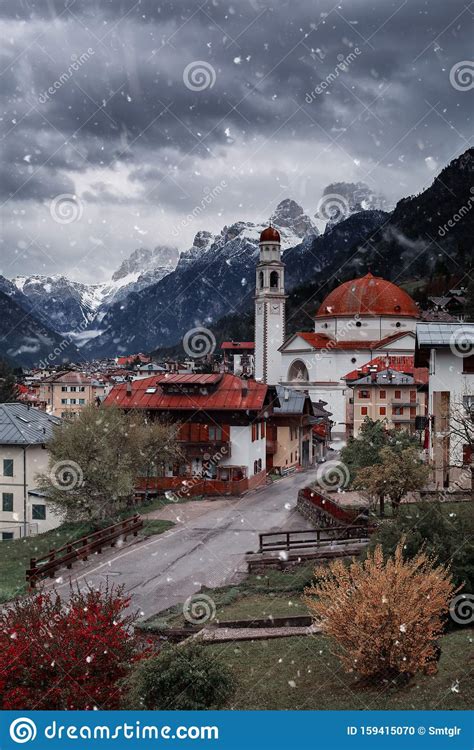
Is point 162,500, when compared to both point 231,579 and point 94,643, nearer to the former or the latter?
point 231,579

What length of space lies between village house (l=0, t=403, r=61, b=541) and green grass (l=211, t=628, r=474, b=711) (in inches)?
1191

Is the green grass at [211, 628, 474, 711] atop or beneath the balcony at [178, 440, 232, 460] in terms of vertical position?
beneath

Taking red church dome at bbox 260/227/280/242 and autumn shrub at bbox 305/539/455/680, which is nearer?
autumn shrub at bbox 305/539/455/680

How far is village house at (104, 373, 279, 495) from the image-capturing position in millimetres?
40156

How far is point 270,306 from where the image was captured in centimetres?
9550

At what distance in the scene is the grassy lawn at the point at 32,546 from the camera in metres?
24.4

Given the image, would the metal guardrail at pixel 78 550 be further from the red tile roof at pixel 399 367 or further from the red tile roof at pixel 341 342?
the red tile roof at pixel 341 342

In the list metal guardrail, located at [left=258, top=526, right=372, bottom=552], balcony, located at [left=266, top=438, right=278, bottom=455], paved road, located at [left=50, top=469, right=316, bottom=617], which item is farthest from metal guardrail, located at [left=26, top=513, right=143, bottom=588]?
balcony, located at [left=266, top=438, right=278, bottom=455]

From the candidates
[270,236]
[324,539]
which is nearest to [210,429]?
[324,539]

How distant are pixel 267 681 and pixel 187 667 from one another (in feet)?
5.60

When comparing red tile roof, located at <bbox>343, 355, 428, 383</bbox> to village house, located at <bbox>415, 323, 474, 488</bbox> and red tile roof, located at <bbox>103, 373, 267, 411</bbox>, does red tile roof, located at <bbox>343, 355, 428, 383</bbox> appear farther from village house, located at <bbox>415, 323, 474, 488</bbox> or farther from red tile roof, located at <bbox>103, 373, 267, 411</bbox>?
village house, located at <bbox>415, 323, 474, 488</bbox>

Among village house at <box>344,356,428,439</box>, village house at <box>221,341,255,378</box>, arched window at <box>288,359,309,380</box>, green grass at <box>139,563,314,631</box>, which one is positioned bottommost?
green grass at <box>139,563,314,631</box>

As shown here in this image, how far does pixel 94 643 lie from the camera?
1155 centimetres

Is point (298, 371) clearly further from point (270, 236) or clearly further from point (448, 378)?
point (448, 378)
